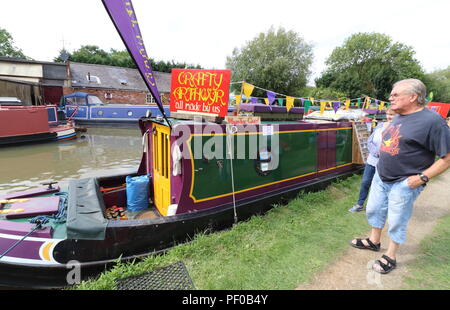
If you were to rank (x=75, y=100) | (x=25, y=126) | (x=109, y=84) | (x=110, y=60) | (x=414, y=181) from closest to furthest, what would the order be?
(x=414, y=181) → (x=25, y=126) → (x=75, y=100) → (x=109, y=84) → (x=110, y=60)

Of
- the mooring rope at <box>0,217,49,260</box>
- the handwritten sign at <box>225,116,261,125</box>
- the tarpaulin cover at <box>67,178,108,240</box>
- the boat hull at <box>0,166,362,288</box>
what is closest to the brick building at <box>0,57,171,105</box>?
the tarpaulin cover at <box>67,178,108,240</box>

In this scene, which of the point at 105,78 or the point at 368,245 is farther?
the point at 105,78

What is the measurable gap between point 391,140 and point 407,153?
20 cm

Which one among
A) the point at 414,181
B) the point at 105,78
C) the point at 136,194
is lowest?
the point at 136,194

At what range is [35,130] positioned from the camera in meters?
12.1

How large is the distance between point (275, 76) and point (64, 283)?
30.3 meters

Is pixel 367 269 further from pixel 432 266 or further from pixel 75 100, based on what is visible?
pixel 75 100

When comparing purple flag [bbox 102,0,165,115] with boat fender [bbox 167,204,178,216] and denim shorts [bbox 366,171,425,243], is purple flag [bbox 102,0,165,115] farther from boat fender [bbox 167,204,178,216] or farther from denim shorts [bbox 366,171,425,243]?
denim shorts [bbox 366,171,425,243]

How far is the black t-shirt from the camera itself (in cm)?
217

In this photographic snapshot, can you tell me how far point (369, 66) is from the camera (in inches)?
1639

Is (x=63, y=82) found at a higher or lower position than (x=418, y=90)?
higher

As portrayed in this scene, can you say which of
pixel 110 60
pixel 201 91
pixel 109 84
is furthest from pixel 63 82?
pixel 201 91

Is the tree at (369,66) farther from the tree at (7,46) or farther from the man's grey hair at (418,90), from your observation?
the tree at (7,46)
